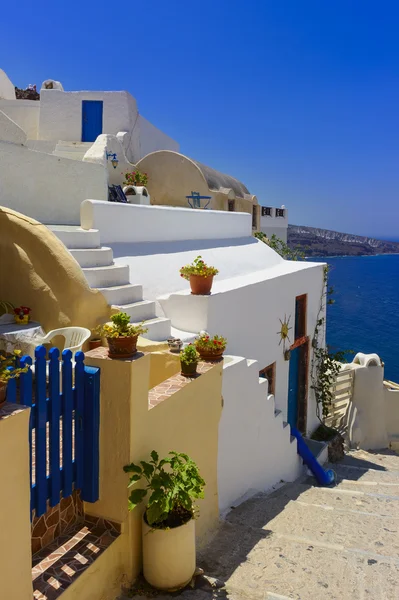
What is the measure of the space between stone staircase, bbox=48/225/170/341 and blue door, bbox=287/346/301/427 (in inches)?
236

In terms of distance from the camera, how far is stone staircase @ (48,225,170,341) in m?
7.79

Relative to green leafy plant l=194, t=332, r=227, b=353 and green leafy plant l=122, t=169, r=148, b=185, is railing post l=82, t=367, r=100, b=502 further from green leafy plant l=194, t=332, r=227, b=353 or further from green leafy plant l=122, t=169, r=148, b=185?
green leafy plant l=122, t=169, r=148, b=185

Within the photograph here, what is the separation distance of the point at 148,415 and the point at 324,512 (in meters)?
4.09

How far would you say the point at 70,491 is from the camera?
166 inches

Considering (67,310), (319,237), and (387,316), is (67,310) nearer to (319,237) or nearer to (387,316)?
(387,316)

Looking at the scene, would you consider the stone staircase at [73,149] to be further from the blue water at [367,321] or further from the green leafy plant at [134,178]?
the blue water at [367,321]

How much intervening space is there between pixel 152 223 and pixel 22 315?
A: 4403 millimetres

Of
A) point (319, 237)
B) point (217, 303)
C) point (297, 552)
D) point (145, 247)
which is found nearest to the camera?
point (297, 552)

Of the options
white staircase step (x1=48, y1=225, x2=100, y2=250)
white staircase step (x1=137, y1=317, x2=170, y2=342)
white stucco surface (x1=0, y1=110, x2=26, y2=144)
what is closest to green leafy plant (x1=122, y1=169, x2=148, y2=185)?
white stucco surface (x1=0, y1=110, x2=26, y2=144)

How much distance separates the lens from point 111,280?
8102 mm

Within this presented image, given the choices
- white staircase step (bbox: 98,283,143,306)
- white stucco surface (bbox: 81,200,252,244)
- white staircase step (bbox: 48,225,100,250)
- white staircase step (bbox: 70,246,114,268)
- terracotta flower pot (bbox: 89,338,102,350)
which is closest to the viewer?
terracotta flower pot (bbox: 89,338,102,350)

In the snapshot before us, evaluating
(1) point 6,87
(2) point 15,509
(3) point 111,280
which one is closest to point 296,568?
(2) point 15,509

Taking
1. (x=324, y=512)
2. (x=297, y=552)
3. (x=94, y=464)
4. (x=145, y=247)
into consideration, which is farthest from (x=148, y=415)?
(x=145, y=247)

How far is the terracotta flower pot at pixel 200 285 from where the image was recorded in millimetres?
8625
